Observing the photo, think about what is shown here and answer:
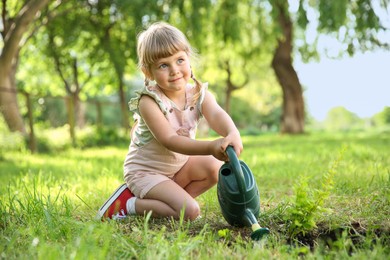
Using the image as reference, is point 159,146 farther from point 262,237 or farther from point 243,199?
point 262,237

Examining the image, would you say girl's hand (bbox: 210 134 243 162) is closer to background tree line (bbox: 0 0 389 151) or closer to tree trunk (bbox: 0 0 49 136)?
background tree line (bbox: 0 0 389 151)

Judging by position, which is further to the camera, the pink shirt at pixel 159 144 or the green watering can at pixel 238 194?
the pink shirt at pixel 159 144

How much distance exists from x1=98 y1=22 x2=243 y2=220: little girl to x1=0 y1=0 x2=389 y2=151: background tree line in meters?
0.28

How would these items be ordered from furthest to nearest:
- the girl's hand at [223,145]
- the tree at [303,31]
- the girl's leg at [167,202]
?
the tree at [303,31], the girl's leg at [167,202], the girl's hand at [223,145]

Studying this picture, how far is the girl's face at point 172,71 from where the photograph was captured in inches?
94.3

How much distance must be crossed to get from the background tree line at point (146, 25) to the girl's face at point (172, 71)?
25cm

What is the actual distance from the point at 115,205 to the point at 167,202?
0.32 meters

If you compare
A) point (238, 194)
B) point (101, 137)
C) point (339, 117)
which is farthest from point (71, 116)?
point (339, 117)

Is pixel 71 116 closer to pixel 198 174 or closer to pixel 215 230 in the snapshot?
pixel 198 174

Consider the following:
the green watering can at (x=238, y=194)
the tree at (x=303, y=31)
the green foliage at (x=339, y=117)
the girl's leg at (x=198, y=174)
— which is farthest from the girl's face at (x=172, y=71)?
the green foliage at (x=339, y=117)

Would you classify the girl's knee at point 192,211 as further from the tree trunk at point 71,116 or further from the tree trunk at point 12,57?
the tree trunk at point 71,116

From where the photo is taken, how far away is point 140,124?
8.69 feet

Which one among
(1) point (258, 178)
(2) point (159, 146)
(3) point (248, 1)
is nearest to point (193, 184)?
(2) point (159, 146)

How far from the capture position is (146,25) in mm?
6867
